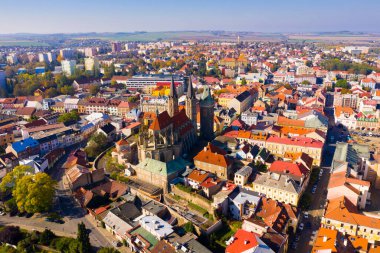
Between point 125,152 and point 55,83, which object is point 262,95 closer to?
point 125,152

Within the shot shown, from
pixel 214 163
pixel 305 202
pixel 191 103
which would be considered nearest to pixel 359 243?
pixel 305 202

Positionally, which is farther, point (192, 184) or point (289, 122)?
point (289, 122)

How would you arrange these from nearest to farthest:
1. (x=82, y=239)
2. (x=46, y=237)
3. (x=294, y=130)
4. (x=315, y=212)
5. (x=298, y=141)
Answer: (x=82, y=239)
(x=46, y=237)
(x=315, y=212)
(x=298, y=141)
(x=294, y=130)

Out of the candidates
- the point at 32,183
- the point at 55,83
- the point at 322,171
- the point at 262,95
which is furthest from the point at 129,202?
the point at 55,83

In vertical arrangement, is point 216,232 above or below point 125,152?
below

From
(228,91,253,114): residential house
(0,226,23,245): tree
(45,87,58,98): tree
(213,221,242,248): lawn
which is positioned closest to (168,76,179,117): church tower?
(213,221,242,248): lawn

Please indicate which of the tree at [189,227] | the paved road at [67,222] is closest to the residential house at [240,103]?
the paved road at [67,222]

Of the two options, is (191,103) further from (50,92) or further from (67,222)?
(50,92)
